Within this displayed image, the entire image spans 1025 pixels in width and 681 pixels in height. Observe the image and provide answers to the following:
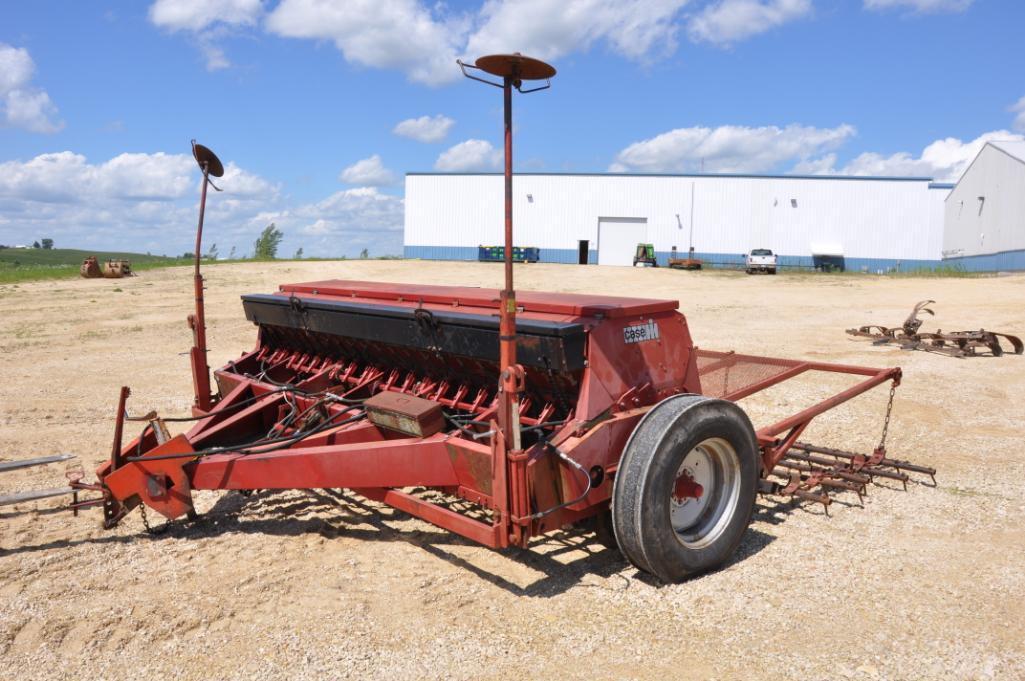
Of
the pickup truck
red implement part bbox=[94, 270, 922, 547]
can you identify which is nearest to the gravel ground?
red implement part bbox=[94, 270, 922, 547]

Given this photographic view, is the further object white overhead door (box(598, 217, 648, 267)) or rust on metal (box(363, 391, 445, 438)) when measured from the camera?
white overhead door (box(598, 217, 648, 267))

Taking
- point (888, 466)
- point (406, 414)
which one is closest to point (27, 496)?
point (406, 414)

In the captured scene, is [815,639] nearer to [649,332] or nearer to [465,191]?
[649,332]

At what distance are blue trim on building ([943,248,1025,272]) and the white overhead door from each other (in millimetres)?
14970

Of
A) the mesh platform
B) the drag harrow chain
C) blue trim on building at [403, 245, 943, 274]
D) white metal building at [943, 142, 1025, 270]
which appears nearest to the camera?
the drag harrow chain

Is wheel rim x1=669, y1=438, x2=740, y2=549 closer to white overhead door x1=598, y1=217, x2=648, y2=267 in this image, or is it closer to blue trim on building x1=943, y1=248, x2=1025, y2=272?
blue trim on building x1=943, y1=248, x2=1025, y2=272

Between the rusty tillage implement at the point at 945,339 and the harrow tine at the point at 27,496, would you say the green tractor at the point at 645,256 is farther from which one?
the harrow tine at the point at 27,496

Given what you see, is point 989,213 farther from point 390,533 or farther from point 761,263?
point 390,533

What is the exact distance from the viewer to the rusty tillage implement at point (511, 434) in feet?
11.1

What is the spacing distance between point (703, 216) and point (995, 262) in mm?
13169

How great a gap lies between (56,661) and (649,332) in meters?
2.99

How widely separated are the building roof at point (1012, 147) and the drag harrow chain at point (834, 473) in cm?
3274

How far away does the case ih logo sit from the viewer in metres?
3.85

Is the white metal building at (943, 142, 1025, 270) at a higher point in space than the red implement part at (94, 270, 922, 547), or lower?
higher
